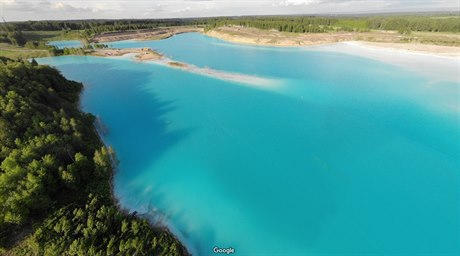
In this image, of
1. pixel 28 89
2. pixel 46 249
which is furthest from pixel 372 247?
pixel 28 89

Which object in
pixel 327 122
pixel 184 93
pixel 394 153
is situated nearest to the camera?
pixel 394 153

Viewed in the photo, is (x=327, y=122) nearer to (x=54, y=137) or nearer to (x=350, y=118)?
(x=350, y=118)

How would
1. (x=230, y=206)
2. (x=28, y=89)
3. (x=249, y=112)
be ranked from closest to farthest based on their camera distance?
(x=230, y=206) → (x=28, y=89) → (x=249, y=112)

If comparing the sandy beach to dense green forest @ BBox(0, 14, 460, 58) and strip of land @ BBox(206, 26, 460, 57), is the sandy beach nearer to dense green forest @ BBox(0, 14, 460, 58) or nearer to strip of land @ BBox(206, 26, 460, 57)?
strip of land @ BBox(206, 26, 460, 57)

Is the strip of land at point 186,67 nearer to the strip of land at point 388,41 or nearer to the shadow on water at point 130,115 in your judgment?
the shadow on water at point 130,115

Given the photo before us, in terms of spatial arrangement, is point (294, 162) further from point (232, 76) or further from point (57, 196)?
point (232, 76)

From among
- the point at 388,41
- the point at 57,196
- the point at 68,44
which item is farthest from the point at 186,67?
the point at 68,44
